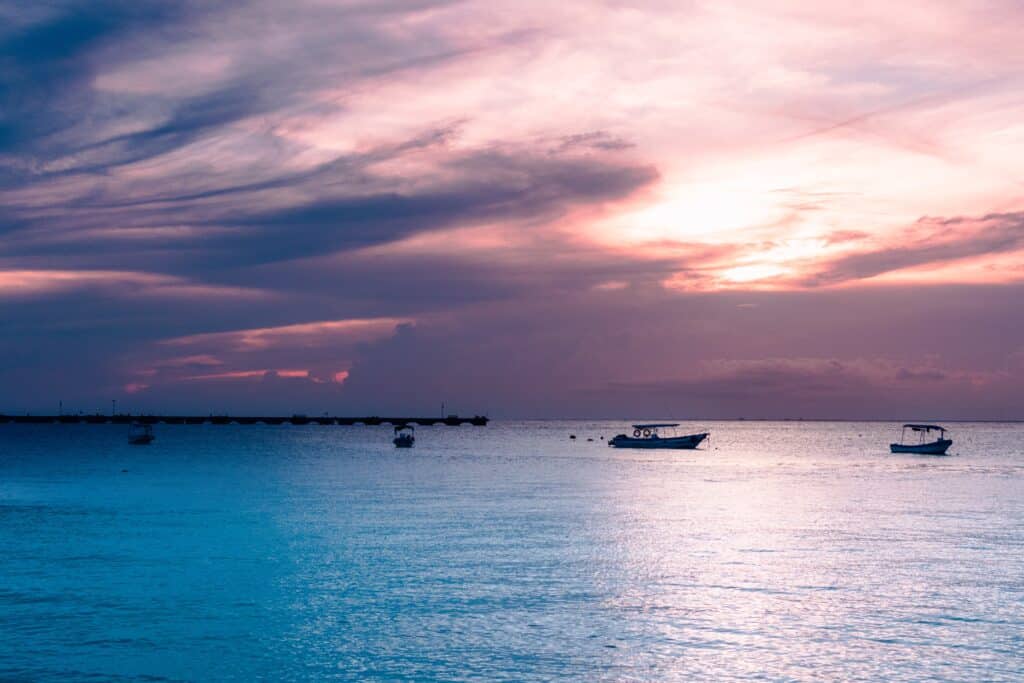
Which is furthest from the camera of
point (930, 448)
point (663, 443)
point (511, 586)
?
point (663, 443)

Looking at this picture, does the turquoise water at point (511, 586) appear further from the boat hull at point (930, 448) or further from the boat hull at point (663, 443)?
the boat hull at point (663, 443)

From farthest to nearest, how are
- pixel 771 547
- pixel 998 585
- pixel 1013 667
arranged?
pixel 771 547 < pixel 998 585 < pixel 1013 667

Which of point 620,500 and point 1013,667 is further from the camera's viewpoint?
point 620,500

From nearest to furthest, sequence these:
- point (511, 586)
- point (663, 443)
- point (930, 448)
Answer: point (511, 586) < point (930, 448) < point (663, 443)

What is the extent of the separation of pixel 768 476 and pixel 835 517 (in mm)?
46372

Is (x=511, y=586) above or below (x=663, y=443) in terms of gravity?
above

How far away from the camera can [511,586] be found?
124 ft

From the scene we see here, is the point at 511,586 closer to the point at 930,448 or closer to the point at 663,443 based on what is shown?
the point at 930,448

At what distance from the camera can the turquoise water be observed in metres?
27.8

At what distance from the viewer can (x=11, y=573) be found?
4181 centimetres

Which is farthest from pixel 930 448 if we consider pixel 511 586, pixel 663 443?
pixel 511 586

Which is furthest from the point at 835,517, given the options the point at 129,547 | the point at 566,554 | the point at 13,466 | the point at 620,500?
the point at 13,466

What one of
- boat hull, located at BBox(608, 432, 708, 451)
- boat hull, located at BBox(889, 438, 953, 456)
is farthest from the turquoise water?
boat hull, located at BBox(608, 432, 708, 451)

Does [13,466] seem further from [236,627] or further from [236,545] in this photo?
[236,627]
